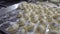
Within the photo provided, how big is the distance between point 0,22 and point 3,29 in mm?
148

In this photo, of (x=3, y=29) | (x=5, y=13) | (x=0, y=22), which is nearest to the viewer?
(x=3, y=29)

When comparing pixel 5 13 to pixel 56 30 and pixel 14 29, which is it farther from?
pixel 56 30

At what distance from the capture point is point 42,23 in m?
0.75

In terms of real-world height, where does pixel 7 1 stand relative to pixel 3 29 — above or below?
above

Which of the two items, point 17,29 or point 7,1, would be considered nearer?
point 17,29

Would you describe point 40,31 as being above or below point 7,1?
below

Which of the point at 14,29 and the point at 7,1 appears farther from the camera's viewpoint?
the point at 7,1

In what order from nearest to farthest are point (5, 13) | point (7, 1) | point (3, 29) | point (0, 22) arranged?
point (3, 29)
point (0, 22)
point (5, 13)
point (7, 1)

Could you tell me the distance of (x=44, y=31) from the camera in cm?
66

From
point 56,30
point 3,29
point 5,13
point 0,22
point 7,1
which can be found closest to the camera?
point 56,30

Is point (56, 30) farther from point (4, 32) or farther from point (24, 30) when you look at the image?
point (4, 32)

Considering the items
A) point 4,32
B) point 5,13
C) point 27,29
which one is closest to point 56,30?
point 27,29

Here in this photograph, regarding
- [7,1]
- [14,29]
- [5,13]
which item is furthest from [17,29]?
[7,1]

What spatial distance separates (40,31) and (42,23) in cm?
11
